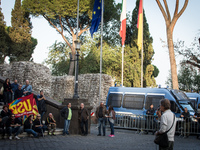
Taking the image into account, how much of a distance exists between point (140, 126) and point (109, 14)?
1200 inches

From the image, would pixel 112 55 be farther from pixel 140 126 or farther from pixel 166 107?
pixel 166 107

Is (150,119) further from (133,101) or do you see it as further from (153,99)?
(133,101)

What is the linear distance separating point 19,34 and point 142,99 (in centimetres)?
2750

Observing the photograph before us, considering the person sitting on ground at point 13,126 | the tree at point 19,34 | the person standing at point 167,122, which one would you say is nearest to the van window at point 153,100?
the person sitting on ground at point 13,126

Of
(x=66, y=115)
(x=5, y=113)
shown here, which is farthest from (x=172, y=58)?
(x=5, y=113)

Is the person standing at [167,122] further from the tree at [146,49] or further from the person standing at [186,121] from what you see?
the tree at [146,49]

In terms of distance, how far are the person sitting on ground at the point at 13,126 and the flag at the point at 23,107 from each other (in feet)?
1.03

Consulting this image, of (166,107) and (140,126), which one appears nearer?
(166,107)

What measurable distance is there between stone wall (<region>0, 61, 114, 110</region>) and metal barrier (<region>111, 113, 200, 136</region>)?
1085 centimetres

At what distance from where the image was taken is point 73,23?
43156mm

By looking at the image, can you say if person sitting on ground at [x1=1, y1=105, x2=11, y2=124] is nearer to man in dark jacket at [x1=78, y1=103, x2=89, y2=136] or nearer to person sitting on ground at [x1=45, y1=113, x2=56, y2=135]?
person sitting on ground at [x1=45, y1=113, x2=56, y2=135]

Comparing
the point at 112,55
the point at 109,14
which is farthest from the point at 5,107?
the point at 109,14

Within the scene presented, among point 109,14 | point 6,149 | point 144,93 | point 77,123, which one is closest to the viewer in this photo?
point 6,149

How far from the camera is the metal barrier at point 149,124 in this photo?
15684mm
